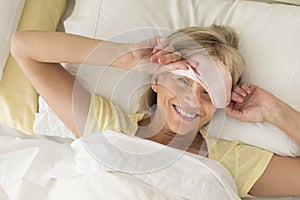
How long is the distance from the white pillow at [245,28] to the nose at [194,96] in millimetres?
127

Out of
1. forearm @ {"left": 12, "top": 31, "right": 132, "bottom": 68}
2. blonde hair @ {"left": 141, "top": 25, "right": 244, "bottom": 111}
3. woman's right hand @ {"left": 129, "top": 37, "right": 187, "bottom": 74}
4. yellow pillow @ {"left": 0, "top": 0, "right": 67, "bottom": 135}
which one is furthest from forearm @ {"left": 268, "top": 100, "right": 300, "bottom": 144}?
yellow pillow @ {"left": 0, "top": 0, "right": 67, "bottom": 135}

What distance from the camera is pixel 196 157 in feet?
4.06

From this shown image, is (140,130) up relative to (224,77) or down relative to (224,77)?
down

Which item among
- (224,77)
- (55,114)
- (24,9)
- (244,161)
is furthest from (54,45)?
(244,161)

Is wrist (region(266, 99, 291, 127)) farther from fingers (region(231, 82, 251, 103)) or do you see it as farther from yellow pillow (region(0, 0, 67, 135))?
yellow pillow (region(0, 0, 67, 135))

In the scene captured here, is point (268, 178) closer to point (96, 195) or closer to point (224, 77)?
point (224, 77)

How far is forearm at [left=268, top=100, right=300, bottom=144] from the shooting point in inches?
50.1

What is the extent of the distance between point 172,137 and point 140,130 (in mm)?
82

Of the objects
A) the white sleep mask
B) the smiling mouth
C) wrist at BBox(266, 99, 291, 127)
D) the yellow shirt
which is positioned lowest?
the yellow shirt

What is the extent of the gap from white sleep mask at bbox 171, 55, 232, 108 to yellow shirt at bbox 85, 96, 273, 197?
0.14 metres

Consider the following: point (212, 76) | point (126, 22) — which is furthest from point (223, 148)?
point (126, 22)

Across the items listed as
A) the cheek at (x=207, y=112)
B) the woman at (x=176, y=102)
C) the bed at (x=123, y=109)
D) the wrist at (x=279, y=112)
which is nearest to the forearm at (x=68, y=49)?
the woman at (x=176, y=102)

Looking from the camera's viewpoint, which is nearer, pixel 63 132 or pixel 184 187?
pixel 184 187

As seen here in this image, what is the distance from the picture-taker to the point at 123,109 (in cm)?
138
